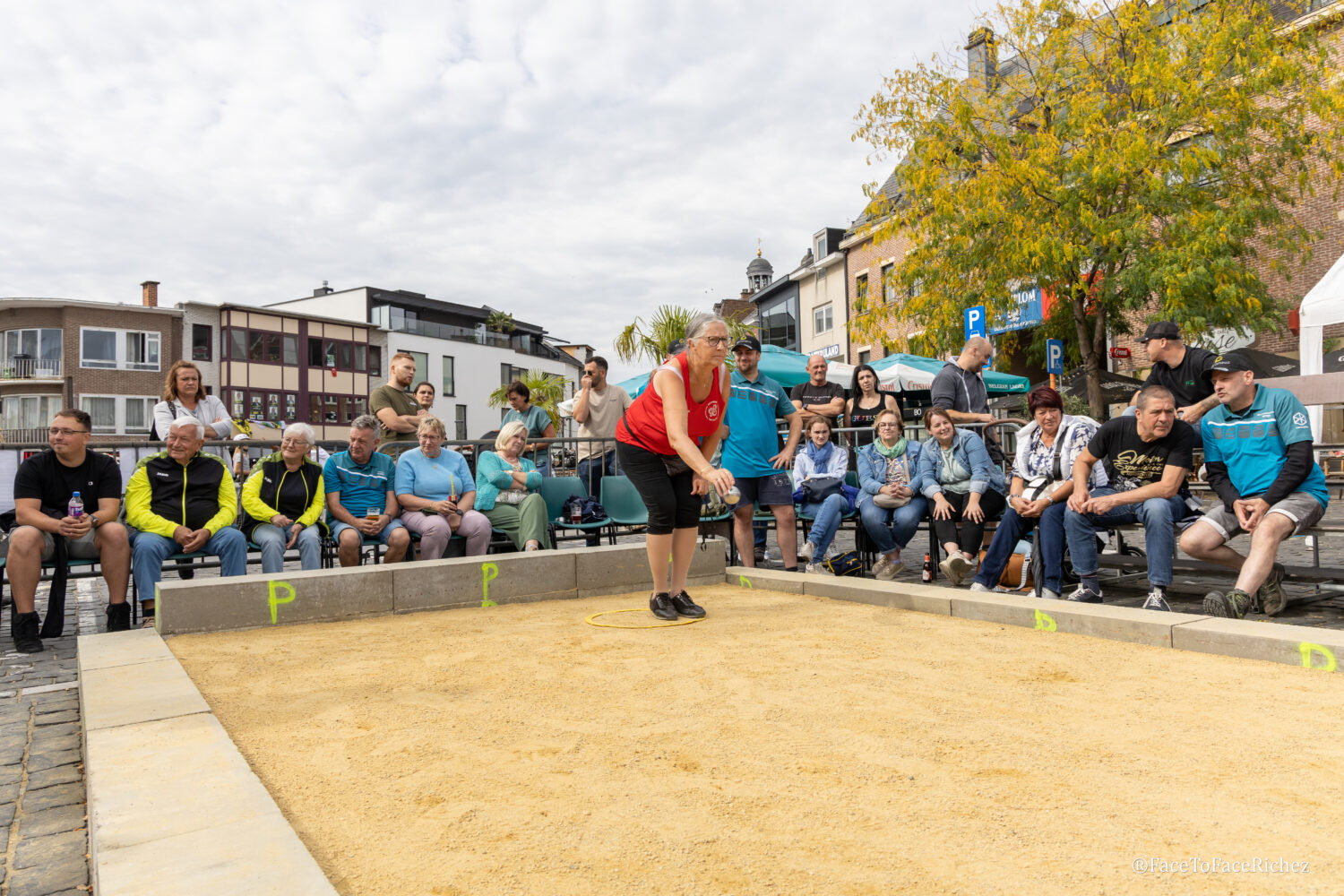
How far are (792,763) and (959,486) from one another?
5.10m

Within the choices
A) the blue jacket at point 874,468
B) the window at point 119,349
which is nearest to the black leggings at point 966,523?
the blue jacket at point 874,468

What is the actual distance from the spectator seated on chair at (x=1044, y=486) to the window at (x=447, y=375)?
51708 millimetres

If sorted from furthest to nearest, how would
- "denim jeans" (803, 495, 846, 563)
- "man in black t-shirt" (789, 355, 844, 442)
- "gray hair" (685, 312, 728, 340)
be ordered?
"man in black t-shirt" (789, 355, 844, 442)
"denim jeans" (803, 495, 846, 563)
"gray hair" (685, 312, 728, 340)

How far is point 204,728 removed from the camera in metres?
2.90

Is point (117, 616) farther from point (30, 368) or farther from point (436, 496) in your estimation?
point (30, 368)

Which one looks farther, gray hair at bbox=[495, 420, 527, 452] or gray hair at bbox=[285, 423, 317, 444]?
gray hair at bbox=[495, 420, 527, 452]

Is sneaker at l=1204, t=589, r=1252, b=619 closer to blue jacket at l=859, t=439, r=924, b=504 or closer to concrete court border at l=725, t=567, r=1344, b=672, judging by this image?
concrete court border at l=725, t=567, r=1344, b=672

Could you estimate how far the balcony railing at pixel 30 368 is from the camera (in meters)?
38.9

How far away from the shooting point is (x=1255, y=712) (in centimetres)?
306

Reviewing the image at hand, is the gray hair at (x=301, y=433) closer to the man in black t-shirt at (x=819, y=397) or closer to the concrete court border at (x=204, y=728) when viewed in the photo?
the concrete court border at (x=204, y=728)

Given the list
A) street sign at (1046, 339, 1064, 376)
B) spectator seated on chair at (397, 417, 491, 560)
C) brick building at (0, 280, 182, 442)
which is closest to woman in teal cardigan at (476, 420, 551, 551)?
spectator seated on chair at (397, 417, 491, 560)

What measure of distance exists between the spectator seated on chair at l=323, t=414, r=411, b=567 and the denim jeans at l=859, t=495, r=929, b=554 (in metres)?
3.86

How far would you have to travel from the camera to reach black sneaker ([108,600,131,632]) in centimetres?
589

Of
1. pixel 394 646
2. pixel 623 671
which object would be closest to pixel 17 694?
pixel 394 646
